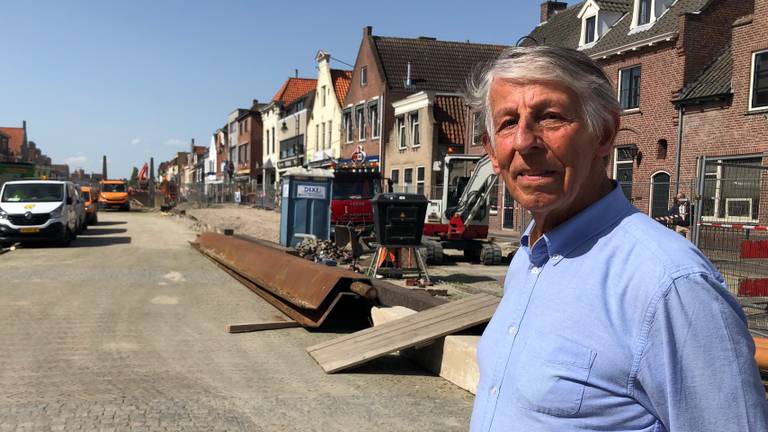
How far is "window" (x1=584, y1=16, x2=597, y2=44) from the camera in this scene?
80.9 feet

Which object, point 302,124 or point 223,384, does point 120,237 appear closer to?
point 223,384

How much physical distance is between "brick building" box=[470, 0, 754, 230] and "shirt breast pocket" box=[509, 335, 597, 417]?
53.4 ft

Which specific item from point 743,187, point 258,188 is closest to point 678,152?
point 743,187

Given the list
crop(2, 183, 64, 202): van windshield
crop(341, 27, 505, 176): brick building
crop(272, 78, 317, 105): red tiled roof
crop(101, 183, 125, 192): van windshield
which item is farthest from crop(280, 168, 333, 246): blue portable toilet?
crop(272, 78, 317, 105): red tiled roof

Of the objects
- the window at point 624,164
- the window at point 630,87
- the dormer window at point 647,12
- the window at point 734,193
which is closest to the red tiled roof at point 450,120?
the window at point 630,87

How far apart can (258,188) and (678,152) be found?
117ft

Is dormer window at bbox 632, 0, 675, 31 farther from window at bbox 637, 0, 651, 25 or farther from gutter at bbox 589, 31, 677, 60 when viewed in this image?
gutter at bbox 589, 31, 677, 60

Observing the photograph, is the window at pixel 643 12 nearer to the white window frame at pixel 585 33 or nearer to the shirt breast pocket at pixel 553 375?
the white window frame at pixel 585 33

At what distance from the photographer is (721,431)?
3.89ft

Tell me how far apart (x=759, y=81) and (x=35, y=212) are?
2003 cm

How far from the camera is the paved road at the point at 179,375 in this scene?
14.9ft

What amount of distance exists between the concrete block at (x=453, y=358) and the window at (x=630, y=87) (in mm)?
17475

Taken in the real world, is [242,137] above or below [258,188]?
above

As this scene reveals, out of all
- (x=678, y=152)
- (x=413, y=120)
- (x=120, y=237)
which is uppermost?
(x=413, y=120)
